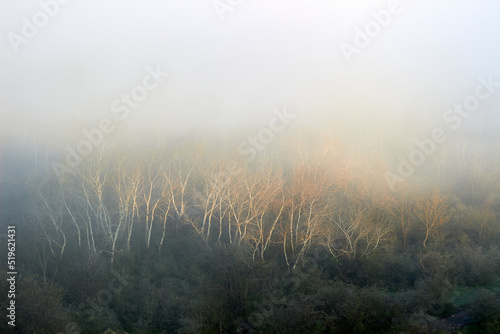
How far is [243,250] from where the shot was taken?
37.2 meters

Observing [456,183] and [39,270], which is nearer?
[39,270]

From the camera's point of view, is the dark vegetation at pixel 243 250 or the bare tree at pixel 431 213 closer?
the dark vegetation at pixel 243 250

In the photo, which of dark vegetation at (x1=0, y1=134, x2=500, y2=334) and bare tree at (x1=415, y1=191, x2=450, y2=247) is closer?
dark vegetation at (x1=0, y1=134, x2=500, y2=334)

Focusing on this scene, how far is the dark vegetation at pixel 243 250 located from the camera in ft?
95.9

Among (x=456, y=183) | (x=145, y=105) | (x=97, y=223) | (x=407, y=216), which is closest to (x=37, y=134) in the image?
(x=145, y=105)

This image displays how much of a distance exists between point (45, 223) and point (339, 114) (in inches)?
2455

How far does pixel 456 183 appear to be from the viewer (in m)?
61.0

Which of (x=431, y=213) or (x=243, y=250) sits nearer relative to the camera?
(x=243, y=250)

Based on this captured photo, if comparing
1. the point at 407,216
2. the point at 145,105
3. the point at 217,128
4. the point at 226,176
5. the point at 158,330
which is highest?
the point at 145,105

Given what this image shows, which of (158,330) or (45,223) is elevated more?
(45,223)

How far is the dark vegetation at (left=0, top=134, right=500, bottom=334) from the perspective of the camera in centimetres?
2922

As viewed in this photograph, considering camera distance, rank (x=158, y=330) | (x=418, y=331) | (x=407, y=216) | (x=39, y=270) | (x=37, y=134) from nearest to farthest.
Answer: (x=418, y=331)
(x=158, y=330)
(x=39, y=270)
(x=407, y=216)
(x=37, y=134)

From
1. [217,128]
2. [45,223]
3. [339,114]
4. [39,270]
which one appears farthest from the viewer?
[339,114]

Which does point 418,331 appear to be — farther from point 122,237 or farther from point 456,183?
point 456,183
